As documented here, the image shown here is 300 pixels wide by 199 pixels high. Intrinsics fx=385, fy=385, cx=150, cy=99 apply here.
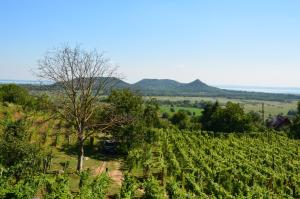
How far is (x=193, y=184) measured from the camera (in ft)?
83.2

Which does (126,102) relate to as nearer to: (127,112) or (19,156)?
(127,112)

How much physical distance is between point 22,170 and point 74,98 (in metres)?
7.82

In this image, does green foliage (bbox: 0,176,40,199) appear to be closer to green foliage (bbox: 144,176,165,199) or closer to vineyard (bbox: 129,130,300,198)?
green foliage (bbox: 144,176,165,199)

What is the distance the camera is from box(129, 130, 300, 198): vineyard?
2527cm

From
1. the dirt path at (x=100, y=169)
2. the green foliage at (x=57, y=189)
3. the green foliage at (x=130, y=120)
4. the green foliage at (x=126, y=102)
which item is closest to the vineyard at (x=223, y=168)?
the green foliage at (x=130, y=120)

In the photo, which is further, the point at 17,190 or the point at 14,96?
the point at 14,96

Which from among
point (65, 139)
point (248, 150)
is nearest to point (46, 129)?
point (65, 139)

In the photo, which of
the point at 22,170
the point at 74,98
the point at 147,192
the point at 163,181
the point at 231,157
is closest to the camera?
the point at 147,192

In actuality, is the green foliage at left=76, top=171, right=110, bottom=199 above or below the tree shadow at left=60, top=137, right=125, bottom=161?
above

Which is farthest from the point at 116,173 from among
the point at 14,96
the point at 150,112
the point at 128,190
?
the point at 14,96

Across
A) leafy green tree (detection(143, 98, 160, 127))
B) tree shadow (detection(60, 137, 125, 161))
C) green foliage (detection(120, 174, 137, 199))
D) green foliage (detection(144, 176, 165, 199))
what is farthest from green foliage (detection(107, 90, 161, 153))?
green foliage (detection(144, 176, 165, 199))

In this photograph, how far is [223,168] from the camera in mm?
30516

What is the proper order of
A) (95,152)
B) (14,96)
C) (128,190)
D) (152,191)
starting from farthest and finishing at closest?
1. (14,96)
2. (95,152)
3. (128,190)
4. (152,191)

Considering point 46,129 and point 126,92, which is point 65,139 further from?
point 126,92
